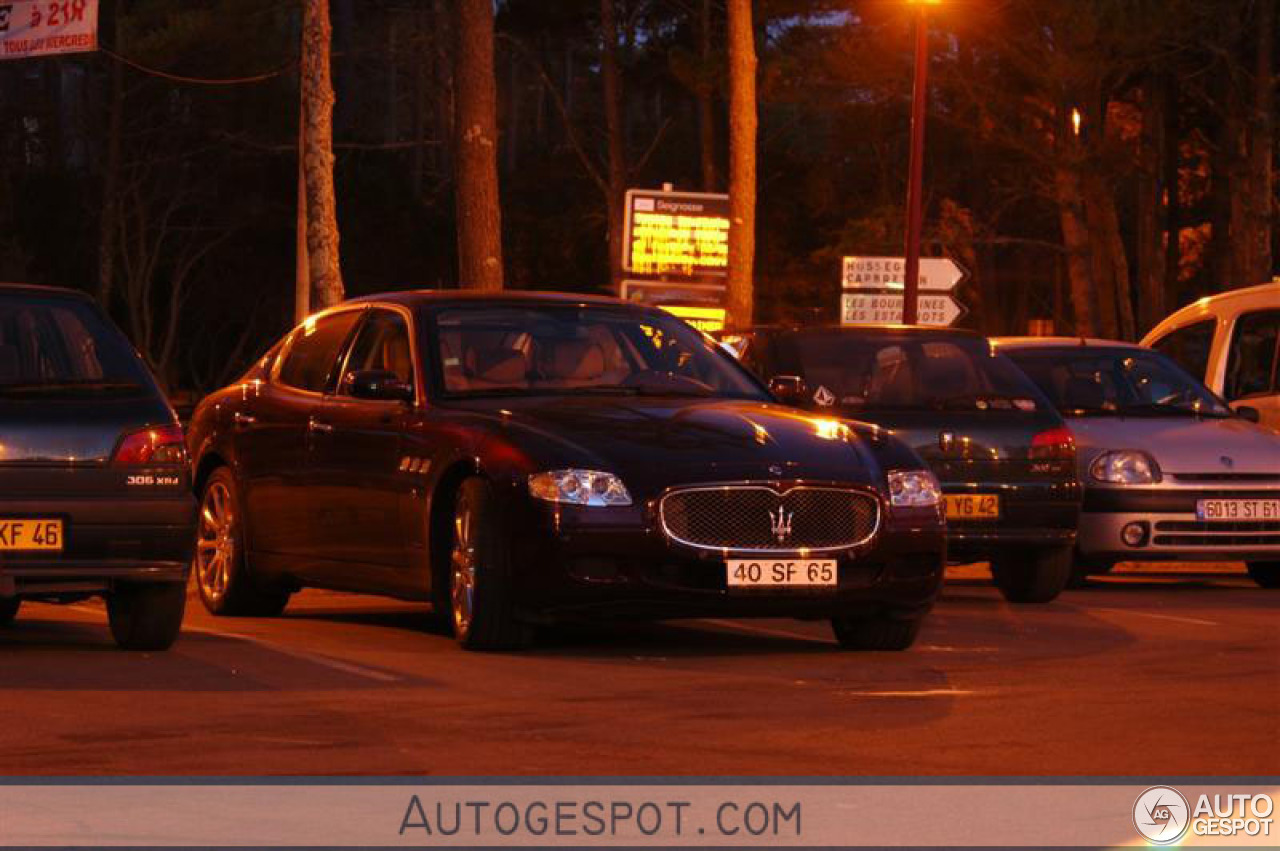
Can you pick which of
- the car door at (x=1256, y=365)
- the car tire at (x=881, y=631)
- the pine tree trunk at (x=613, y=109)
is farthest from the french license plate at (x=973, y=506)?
the pine tree trunk at (x=613, y=109)

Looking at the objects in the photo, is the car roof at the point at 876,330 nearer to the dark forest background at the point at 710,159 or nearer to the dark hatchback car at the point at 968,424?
the dark hatchback car at the point at 968,424

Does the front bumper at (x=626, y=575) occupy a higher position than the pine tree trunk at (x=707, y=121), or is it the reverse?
the pine tree trunk at (x=707, y=121)

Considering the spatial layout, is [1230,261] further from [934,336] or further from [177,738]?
[177,738]

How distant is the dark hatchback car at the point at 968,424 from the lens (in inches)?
620

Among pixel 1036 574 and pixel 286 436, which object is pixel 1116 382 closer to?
pixel 1036 574

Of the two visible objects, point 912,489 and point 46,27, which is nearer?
point 912,489

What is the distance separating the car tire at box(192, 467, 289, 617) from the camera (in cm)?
1441

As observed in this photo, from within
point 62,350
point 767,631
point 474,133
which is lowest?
point 767,631

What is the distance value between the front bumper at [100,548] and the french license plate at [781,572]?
2243mm

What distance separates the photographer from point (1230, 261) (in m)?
52.7

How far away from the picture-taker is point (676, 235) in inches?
1592

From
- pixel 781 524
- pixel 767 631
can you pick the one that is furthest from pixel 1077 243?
pixel 781 524

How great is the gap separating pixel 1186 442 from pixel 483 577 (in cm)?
658

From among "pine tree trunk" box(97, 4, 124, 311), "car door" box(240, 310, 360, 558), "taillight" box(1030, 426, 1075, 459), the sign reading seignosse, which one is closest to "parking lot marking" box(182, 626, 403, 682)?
"car door" box(240, 310, 360, 558)
